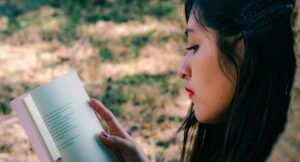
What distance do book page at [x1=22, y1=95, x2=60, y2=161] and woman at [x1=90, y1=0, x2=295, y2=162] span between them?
37cm

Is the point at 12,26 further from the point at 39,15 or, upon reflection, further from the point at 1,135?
the point at 1,135

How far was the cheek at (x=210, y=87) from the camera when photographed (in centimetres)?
128

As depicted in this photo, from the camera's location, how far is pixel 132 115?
3.17 m

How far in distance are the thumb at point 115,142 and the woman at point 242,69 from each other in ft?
1.08

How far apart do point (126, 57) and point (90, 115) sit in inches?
84.7

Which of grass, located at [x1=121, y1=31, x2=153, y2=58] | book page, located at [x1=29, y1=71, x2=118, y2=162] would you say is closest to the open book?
book page, located at [x1=29, y1=71, x2=118, y2=162]

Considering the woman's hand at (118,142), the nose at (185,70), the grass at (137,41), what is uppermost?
the nose at (185,70)

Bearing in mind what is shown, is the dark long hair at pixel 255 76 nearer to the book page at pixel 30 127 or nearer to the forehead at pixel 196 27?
the forehead at pixel 196 27

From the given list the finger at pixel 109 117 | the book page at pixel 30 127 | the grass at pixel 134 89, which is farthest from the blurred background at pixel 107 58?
the book page at pixel 30 127

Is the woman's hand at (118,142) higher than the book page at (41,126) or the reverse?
the reverse

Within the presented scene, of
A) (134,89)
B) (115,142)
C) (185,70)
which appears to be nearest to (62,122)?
(115,142)

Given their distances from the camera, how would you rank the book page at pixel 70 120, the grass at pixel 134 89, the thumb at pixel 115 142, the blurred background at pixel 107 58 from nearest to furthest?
the book page at pixel 70 120, the thumb at pixel 115 142, the blurred background at pixel 107 58, the grass at pixel 134 89

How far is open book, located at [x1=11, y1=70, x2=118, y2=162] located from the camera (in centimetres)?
137

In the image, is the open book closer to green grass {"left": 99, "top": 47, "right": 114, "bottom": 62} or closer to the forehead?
the forehead
